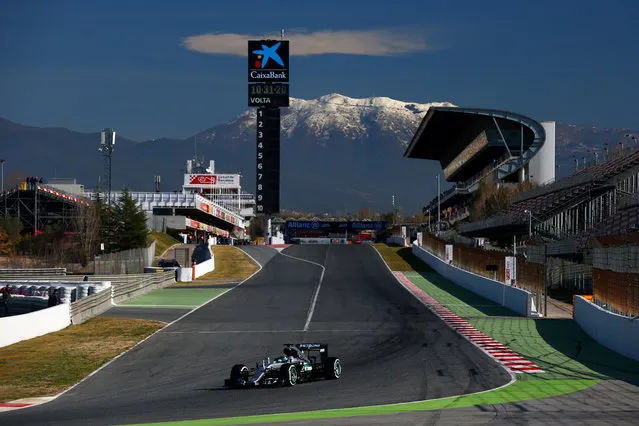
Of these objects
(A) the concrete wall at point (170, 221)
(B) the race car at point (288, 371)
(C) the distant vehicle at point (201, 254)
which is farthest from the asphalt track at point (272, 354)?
(A) the concrete wall at point (170, 221)

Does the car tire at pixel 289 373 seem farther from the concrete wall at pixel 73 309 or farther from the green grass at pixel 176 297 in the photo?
the green grass at pixel 176 297

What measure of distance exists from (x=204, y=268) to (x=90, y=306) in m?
30.4

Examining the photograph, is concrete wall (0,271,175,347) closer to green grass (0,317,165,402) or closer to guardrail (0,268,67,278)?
green grass (0,317,165,402)

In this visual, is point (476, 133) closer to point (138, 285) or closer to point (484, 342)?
point (138, 285)

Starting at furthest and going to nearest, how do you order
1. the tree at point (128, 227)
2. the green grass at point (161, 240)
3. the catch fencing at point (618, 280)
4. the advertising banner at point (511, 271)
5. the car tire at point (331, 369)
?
1. the green grass at point (161, 240)
2. the tree at point (128, 227)
3. the advertising banner at point (511, 271)
4. the catch fencing at point (618, 280)
5. the car tire at point (331, 369)

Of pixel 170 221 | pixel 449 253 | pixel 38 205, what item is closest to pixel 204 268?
pixel 449 253

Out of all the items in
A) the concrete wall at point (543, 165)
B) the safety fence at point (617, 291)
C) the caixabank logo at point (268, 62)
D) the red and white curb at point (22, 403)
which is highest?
the caixabank logo at point (268, 62)

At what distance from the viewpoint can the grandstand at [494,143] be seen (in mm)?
116188

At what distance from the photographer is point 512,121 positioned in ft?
397

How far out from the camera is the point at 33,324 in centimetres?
3244

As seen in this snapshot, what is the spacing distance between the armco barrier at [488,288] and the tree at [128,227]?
2734 cm

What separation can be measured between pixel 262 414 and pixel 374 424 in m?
2.53

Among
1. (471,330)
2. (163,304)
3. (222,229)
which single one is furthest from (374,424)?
(222,229)

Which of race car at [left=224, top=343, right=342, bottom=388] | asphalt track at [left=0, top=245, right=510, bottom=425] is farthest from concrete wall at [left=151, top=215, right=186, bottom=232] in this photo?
race car at [left=224, top=343, right=342, bottom=388]
